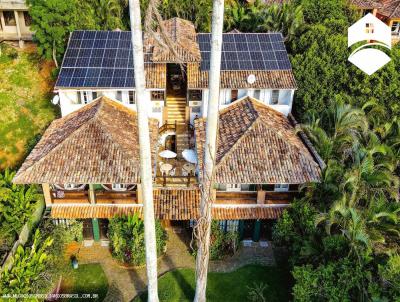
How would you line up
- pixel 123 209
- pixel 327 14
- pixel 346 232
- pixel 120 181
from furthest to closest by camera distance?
1. pixel 327 14
2. pixel 123 209
3. pixel 120 181
4. pixel 346 232

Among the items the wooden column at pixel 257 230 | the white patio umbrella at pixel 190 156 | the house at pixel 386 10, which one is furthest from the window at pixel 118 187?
the house at pixel 386 10

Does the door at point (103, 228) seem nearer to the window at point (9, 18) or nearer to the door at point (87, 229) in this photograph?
the door at point (87, 229)

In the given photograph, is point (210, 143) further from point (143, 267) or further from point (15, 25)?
point (15, 25)

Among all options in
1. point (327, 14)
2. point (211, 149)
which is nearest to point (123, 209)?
point (211, 149)

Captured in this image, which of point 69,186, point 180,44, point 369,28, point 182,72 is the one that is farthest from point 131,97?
point 369,28

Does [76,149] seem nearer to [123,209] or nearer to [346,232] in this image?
[123,209]

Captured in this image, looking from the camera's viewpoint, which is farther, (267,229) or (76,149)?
(267,229)

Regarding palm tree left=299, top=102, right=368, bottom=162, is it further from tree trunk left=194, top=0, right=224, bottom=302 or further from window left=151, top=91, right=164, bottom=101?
tree trunk left=194, top=0, right=224, bottom=302
